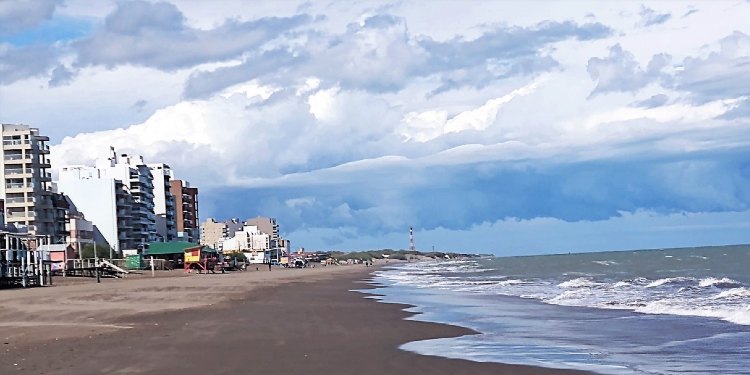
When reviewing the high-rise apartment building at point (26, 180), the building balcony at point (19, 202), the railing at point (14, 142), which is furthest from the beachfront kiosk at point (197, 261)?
the railing at point (14, 142)

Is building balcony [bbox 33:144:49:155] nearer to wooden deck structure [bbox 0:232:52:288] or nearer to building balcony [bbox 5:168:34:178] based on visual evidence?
building balcony [bbox 5:168:34:178]

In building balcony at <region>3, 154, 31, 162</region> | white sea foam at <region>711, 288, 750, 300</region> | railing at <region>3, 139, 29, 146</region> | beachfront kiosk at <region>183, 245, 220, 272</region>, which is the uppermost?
railing at <region>3, 139, 29, 146</region>

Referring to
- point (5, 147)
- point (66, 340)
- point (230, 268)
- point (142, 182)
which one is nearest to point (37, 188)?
point (5, 147)

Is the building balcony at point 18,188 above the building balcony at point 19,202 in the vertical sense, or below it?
above

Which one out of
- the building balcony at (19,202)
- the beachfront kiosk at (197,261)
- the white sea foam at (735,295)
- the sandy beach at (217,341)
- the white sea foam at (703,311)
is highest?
the building balcony at (19,202)

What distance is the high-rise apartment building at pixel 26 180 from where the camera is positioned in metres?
108

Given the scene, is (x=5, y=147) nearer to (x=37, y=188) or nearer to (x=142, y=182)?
(x=37, y=188)

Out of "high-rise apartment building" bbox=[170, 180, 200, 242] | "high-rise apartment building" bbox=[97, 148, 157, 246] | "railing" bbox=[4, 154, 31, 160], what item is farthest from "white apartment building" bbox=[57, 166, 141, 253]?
"high-rise apartment building" bbox=[170, 180, 200, 242]

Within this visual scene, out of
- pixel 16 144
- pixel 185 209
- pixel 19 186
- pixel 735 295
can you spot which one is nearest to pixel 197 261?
pixel 19 186

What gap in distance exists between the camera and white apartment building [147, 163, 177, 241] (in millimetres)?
165125

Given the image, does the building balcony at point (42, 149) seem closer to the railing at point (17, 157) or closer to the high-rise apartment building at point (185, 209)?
the railing at point (17, 157)

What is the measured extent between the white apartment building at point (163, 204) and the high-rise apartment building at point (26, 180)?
4940 centimetres

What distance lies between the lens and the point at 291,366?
44.5ft

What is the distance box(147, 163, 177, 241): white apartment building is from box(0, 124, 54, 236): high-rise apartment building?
162ft
